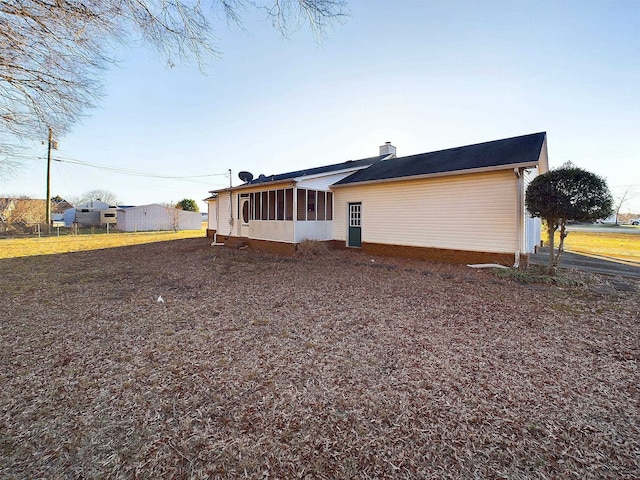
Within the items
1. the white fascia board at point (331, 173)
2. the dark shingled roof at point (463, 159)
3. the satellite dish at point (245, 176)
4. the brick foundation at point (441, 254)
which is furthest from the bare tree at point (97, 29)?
the satellite dish at point (245, 176)

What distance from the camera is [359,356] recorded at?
330 cm

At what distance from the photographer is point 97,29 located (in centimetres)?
393

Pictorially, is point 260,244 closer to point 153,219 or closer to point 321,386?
point 321,386

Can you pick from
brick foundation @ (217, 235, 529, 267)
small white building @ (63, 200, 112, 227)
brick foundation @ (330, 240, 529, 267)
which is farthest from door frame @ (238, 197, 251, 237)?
small white building @ (63, 200, 112, 227)

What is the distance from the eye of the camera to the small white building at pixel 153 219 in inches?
1236

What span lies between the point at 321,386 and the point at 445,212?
8.23m

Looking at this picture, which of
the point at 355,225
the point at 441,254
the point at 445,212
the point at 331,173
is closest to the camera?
the point at 445,212

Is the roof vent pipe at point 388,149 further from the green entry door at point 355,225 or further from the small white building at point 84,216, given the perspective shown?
the small white building at point 84,216

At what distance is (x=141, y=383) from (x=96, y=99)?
555cm

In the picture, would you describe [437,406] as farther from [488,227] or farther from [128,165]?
[128,165]

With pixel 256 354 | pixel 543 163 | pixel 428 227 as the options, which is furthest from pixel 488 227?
pixel 256 354

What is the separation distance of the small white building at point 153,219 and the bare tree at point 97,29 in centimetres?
3056

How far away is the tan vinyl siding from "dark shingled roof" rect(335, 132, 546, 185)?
344 millimetres

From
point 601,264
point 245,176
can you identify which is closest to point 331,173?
point 245,176
